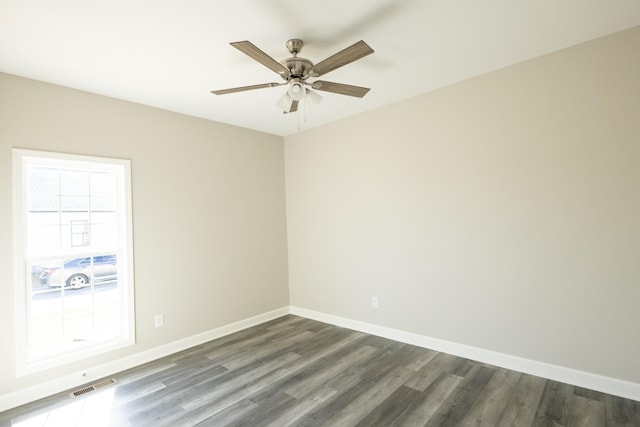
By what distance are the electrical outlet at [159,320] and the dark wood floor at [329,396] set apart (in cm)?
37

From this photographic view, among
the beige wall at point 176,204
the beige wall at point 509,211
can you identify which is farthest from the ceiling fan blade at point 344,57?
the beige wall at point 176,204

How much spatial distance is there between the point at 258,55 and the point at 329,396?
260cm

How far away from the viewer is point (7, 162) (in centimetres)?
261

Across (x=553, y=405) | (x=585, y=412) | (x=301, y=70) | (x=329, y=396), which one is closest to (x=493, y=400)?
(x=553, y=405)

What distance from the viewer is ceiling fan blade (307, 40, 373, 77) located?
187cm

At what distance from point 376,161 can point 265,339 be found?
2.57 m

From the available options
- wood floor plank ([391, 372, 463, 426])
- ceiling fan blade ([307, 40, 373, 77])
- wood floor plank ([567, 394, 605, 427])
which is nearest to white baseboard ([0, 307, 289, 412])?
wood floor plank ([391, 372, 463, 426])

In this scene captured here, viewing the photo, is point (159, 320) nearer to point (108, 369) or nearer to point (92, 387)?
point (108, 369)

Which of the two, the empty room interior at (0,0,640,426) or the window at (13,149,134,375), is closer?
the empty room interior at (0,0,640,426)

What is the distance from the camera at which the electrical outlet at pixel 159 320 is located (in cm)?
345

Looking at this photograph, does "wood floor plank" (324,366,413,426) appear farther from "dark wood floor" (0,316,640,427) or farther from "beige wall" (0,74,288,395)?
"beige wall" (0,74,288,395)

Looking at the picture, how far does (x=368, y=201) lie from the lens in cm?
396

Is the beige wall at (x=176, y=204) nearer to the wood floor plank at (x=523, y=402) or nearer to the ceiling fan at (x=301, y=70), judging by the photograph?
the ceiling fan at (x=301, y=70)

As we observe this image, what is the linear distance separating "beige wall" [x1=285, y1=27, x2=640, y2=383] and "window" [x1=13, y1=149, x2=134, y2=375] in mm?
2527
